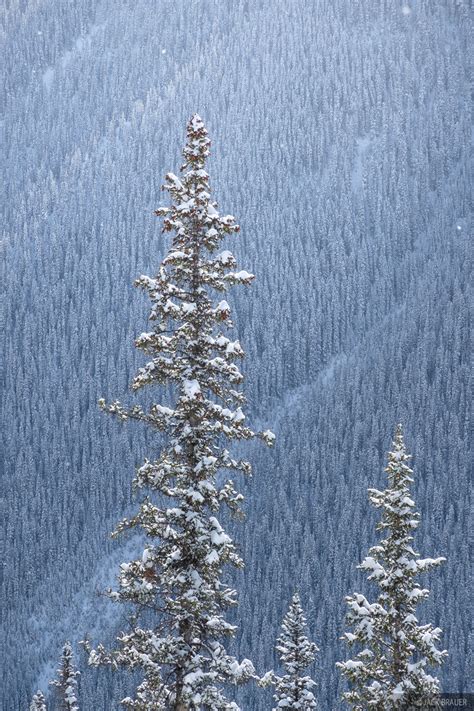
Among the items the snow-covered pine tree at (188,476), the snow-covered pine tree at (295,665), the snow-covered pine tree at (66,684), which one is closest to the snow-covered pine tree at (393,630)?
the snow-covered pine tree at (188,476)

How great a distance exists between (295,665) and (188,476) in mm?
13145

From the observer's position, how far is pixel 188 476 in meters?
14.2

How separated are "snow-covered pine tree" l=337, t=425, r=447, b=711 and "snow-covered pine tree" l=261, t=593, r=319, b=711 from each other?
7945 millimetres

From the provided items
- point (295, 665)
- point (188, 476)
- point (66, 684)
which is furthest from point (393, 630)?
point (66, 684)

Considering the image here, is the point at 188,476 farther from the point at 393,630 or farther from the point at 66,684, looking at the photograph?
the point at 66,684

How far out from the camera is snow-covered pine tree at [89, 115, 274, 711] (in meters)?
13.8

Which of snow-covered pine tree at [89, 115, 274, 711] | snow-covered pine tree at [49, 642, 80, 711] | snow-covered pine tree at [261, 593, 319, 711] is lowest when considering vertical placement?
snow-covered pine tree at [49, 642, 80, 711]

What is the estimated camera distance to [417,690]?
53.6ft

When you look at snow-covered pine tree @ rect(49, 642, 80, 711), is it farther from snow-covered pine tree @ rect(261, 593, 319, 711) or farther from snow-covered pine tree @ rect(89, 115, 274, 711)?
snow-covered pine tree @ rect(89, 115, 274, 711)

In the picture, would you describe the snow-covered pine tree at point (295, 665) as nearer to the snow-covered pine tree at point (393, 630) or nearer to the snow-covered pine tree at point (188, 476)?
the snow-covered pine tree at point (393, 630)

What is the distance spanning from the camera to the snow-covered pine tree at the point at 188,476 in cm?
1375

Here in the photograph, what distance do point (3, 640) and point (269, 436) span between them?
626ft

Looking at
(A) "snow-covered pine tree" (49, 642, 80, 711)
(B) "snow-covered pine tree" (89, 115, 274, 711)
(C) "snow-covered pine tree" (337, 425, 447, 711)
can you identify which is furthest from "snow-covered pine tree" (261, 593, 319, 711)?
(B) "snow-covered pine tree" (89, 115, 274, 711)

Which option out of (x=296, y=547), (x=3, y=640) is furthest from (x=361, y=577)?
(x=3, y=640)
